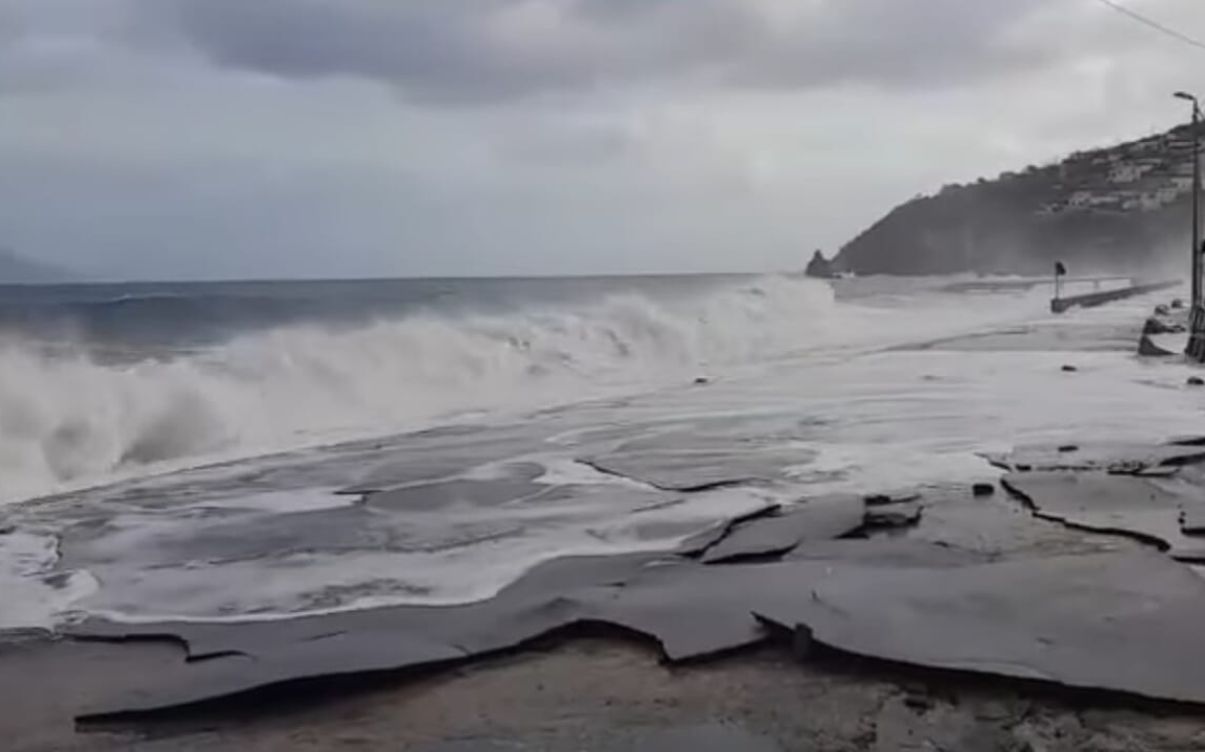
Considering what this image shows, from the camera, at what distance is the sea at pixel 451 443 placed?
881cm

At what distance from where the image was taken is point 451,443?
16.2 metres

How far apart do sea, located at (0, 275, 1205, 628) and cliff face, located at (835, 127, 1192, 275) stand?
89277 millimetres

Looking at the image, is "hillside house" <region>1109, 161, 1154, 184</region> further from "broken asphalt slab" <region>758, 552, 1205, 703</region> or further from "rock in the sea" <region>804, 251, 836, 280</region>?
"broken asphalt slab" <region>758, 552, 1205, 703</region>

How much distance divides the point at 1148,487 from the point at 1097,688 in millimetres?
5758

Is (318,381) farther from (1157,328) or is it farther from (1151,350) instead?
(1157,328)

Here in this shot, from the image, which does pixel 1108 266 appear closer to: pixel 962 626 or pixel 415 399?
pixel 415 399

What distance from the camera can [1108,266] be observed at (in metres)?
119

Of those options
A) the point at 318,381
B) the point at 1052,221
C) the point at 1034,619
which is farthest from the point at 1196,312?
the point at 1052,221

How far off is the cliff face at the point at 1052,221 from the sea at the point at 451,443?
293 ft

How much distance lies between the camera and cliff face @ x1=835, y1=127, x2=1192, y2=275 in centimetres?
11806

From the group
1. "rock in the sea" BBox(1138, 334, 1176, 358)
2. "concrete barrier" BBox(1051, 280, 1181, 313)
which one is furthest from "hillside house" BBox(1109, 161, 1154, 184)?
"rock in the sea" BBox(1138, 334, 1176, 358)

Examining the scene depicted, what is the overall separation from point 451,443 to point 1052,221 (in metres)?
128

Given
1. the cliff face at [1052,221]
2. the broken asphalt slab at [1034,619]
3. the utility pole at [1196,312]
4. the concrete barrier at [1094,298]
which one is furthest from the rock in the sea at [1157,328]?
the cliff face at [1052,221]

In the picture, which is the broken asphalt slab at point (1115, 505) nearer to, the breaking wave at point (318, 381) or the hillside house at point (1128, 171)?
the breaking wave at point (318, 381)
